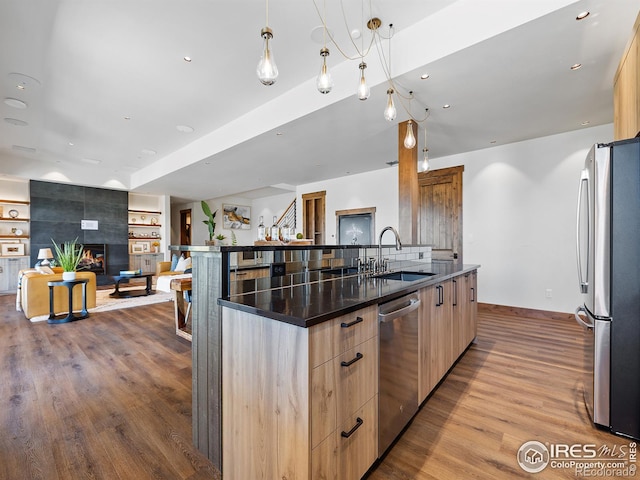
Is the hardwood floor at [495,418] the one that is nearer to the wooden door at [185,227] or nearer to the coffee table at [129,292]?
the coffee table at [129,292]

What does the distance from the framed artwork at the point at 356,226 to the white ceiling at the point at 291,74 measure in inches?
66.0

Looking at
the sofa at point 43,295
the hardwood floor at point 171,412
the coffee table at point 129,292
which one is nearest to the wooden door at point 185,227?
the coffee table at point 129,292

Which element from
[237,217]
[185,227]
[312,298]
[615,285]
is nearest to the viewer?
[312,298]

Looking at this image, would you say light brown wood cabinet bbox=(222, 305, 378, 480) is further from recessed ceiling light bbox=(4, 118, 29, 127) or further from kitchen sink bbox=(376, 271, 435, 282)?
recessed ceiling light bbox=(4, 118, 29, 127)

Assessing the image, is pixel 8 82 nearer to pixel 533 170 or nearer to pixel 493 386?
pixel 493 386

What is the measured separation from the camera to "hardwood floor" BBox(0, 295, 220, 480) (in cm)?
150

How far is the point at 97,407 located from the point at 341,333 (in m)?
2.04

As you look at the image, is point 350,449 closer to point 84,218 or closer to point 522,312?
point 522,312

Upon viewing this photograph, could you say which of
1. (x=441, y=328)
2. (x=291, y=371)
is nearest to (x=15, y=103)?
(x=291, y=371)

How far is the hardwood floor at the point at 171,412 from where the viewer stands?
4.91 ft

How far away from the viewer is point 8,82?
3.36 meters

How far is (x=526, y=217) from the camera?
462 cm

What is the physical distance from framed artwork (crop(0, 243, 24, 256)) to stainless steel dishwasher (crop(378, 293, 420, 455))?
929cm

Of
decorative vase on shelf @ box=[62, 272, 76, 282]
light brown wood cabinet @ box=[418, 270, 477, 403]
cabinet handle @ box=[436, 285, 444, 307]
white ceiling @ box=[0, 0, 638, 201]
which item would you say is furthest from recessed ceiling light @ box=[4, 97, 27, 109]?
cabinet handle @ box=[436, 285, 444, 307]
